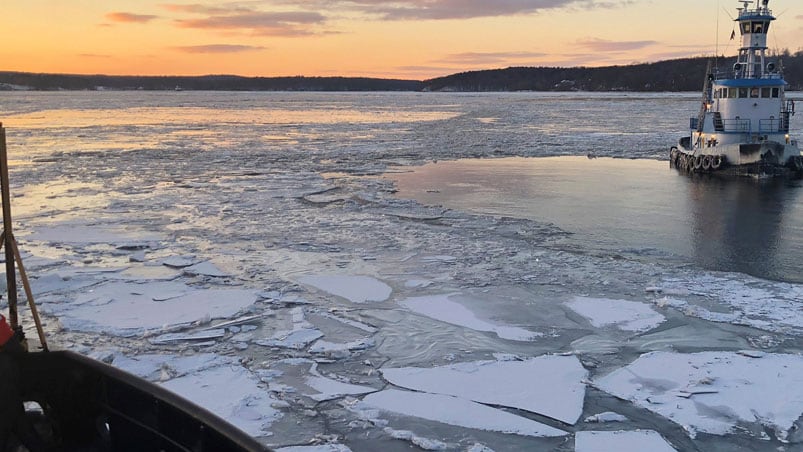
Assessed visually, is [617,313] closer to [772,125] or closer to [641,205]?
[641,205]

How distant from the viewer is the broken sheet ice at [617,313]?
5.45 m

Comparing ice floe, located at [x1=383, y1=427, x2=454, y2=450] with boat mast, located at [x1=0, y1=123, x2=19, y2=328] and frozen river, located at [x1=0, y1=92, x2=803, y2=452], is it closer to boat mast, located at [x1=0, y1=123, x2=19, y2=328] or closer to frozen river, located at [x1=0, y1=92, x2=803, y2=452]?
frozen river, located at [x1=0, y1=92, x2=803, y2=452]

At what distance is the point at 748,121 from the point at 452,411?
1856 centimetres

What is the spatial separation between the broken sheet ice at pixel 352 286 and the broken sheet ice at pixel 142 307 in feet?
2.46

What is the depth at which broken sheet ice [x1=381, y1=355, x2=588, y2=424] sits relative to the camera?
13.3 ft

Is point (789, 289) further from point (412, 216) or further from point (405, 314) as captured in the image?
point (412, 216)

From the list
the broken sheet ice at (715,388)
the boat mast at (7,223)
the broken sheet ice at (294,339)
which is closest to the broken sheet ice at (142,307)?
the broken sheet ice at (294,339)

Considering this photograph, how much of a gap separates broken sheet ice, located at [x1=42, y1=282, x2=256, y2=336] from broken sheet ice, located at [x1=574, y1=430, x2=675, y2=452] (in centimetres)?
329

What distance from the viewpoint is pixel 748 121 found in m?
19.0

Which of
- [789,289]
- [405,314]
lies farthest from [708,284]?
[405,314]

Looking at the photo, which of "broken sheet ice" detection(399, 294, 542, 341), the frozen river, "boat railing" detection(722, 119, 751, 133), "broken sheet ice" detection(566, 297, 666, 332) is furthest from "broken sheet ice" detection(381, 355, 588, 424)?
"boat railing" detection(722, 119, 751, 133)

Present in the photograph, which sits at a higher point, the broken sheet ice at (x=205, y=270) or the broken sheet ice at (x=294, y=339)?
the broken sheet ice at (x=205, y=270)

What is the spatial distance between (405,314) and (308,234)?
3.48m

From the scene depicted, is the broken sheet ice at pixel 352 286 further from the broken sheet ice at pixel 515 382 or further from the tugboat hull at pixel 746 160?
the tugboat hull at pixel 746 160
